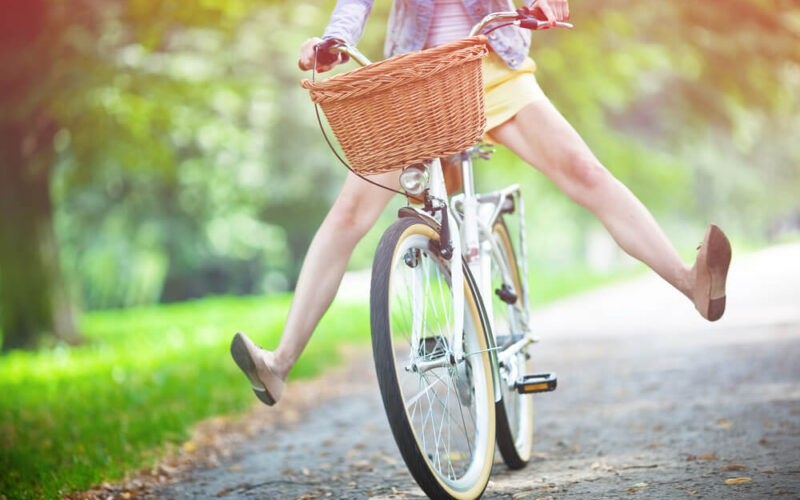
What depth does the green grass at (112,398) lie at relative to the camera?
4172 millimetres

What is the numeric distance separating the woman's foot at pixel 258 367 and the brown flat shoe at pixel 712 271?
1.36 m

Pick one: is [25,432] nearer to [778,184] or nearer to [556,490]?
[556,490]

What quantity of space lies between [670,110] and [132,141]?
7.40 metres

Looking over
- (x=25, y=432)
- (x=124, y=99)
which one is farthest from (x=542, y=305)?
(x=25, y=432)

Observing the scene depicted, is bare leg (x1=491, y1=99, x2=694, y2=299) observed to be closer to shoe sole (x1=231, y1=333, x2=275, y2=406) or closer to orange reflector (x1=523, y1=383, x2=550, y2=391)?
orange reflector (x1=523, y1=383, x2=550, y2=391)

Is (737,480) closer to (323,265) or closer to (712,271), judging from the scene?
(712,271)

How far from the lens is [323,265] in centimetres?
304

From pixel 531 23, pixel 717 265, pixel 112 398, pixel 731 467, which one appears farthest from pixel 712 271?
pixel 112 398

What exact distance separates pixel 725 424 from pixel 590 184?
5.46 ft

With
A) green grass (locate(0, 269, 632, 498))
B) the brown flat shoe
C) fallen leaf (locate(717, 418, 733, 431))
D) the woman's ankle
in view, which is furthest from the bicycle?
green grass (locate(0, 269, 632, 498))

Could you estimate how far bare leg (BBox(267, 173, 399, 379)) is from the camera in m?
3.04

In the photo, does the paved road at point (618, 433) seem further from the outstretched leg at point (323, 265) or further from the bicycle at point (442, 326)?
the outstretched leg at point (323, 265)

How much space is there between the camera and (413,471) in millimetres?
2506

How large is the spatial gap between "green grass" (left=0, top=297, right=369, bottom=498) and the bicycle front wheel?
1.75m
